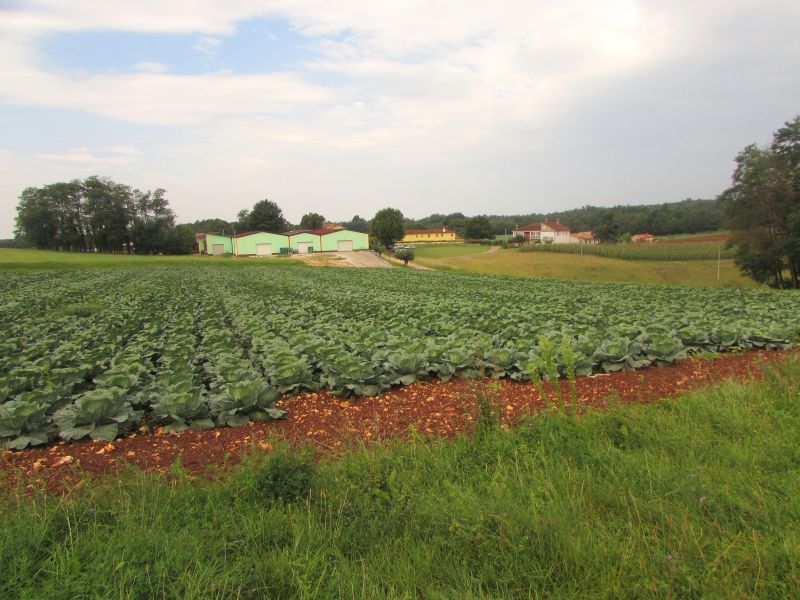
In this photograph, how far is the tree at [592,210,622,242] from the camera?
4481 inches

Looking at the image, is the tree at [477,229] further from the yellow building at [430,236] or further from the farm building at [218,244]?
the farm building at [218,244]

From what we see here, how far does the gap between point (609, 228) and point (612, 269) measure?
227 feet

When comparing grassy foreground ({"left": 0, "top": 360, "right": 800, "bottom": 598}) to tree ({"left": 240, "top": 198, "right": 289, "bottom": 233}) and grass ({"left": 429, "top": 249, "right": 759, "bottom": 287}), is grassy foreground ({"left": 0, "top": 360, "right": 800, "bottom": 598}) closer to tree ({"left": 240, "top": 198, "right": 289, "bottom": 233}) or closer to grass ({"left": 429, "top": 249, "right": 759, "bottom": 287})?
grass ({"left": 429, "top": 249, "right": 759, "bottom": 287})

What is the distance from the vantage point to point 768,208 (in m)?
41.0

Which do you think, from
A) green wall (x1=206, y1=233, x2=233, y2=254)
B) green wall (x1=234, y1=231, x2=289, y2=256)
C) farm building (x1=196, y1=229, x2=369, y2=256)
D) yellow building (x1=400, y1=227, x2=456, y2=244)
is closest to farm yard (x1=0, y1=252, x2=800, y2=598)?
green wall (x1=234, y1=231, x2=289, y2=256)

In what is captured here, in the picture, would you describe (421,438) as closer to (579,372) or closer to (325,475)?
(325,475)

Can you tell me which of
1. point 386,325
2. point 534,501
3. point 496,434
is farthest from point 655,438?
point 386,325

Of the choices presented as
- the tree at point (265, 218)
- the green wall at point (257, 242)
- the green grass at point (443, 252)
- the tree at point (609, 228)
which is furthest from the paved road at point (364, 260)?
the tree at point (609, 228)

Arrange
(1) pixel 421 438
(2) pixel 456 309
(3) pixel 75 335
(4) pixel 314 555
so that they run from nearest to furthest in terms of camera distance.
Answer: (4) pixel 314 555, (1) pixel 421 438, (3) pixel 75 335, (2) pixel 456 309

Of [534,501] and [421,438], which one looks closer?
[534,501]

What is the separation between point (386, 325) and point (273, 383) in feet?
14.9

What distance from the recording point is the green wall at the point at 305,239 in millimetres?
85188

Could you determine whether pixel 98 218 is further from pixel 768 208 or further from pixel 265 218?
pixel 768 208

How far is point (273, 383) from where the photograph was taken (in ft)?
22.0
